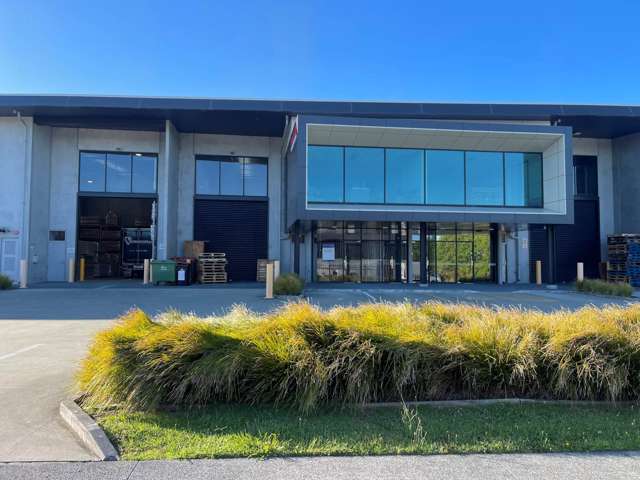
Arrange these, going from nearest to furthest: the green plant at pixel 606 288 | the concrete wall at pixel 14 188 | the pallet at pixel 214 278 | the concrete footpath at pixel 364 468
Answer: the concrete footpath at pixel 364 468, the green plant at pixel 606 288, the concrete wall at pixel 14 188, the pallet at pixel 214 278

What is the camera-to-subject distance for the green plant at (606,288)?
55.3 feet

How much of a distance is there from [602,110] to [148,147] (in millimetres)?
26172

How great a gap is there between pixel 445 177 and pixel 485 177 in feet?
7.70

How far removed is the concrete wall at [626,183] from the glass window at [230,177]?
24.1 meters

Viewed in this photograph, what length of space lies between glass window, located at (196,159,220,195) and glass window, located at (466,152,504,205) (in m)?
14.8


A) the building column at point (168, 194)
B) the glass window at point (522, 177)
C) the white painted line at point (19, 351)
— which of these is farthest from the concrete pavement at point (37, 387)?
the glass window at point (522, 177)

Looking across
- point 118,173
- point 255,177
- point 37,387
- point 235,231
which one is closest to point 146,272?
point 235,231

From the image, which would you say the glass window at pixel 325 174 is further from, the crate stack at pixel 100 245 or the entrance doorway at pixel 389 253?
the crate stack at pixel 100 245

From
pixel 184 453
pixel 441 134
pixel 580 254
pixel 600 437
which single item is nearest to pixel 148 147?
pixel 441 134

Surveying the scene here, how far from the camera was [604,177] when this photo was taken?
1009 inches

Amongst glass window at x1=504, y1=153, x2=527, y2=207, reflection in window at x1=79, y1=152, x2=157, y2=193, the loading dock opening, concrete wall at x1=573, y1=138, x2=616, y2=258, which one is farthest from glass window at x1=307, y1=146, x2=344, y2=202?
concrete wall at x1=573, y1=138, x2=616, y2=258

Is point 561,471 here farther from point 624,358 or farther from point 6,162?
point 6,162

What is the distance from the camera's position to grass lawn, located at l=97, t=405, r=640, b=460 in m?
3.55

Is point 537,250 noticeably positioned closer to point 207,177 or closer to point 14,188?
point 207,177
